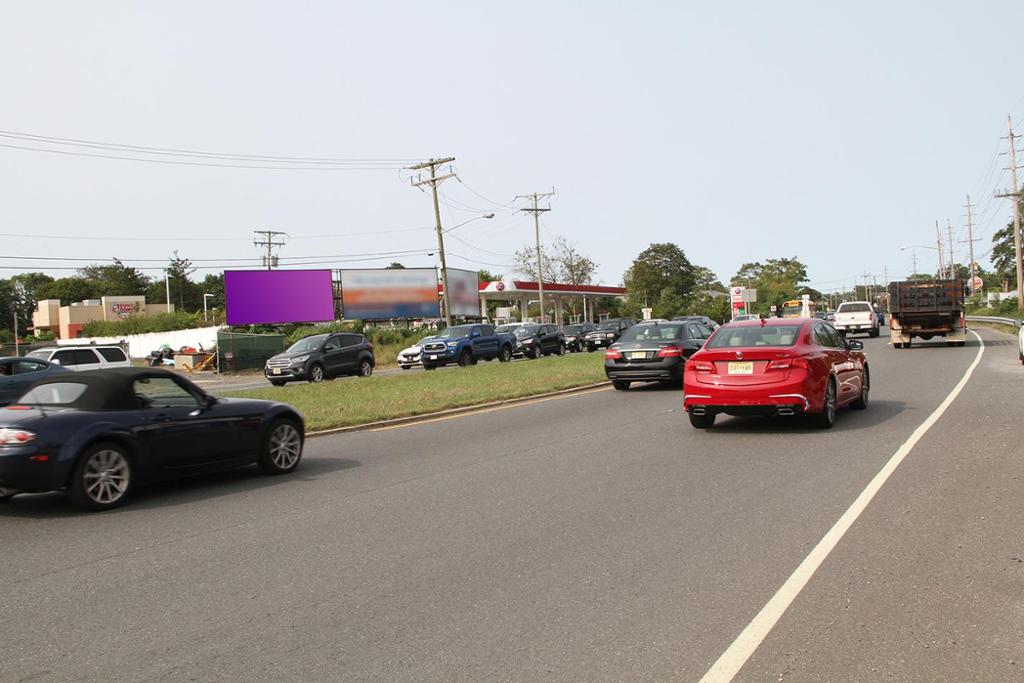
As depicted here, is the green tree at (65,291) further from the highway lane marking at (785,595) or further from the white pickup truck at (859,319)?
the highway lane marking at (785,595)

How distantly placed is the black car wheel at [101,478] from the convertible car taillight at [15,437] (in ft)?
1.50

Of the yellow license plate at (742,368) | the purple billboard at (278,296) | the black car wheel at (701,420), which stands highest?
the purple billboard at (278,296)

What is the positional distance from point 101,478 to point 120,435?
16.5 inches

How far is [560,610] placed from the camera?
5.05m

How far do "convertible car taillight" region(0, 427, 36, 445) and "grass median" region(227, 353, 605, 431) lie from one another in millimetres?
6419

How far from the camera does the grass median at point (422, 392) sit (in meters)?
16.1

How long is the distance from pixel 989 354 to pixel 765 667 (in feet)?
90.5

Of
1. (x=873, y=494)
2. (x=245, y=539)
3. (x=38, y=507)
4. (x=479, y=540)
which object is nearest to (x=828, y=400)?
(x=873, y=494)

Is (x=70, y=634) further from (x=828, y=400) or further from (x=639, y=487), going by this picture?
(x=828, y=400)

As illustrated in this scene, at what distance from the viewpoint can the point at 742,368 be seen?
12039mm

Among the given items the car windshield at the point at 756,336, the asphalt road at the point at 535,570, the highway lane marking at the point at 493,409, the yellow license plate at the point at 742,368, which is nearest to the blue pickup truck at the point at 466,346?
the highway lane marking at the point at 493,409

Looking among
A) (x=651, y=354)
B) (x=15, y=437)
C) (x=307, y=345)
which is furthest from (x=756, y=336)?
(x=307, y=345)

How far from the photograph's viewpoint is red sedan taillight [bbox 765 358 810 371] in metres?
→ 11.8

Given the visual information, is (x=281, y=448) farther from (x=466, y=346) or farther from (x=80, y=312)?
(x=80, y=312)
